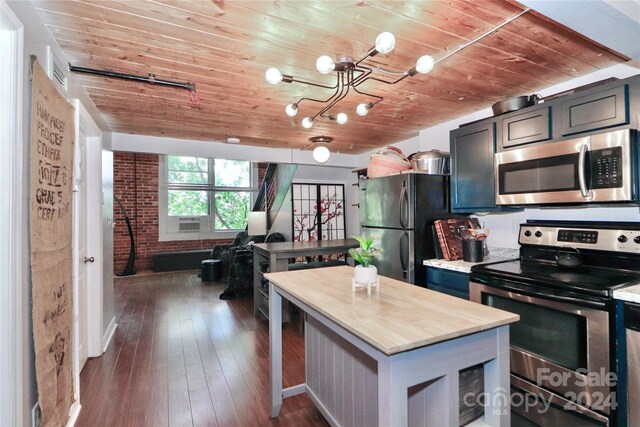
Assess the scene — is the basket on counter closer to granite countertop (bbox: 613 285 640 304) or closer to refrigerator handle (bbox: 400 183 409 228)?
refrigerator handle (bbox: 400 183 409 228)

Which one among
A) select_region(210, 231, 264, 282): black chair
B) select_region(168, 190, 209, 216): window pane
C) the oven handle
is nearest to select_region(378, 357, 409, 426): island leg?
the oven handle

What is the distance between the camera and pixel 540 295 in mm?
1751

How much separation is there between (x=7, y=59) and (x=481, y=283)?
9.18 ft

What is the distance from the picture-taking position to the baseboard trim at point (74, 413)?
1837 mm

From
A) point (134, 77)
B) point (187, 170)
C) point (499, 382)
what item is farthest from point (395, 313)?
point (187, 170)

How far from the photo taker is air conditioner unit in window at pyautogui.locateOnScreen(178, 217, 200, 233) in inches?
280

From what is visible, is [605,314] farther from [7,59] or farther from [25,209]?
[7,59]

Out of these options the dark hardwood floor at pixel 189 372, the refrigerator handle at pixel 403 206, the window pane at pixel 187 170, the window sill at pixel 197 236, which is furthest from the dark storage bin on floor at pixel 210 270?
the refrigerator handle at pixel 403 206

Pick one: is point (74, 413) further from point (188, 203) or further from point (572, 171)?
point (188, 203)

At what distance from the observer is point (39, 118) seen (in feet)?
4.70

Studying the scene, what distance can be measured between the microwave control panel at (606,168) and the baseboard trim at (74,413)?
350 centimetres

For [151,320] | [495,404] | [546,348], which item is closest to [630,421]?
[546,348]

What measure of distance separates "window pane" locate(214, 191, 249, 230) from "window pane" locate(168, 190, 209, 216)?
0.31 metres

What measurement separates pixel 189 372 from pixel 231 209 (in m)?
5.58
